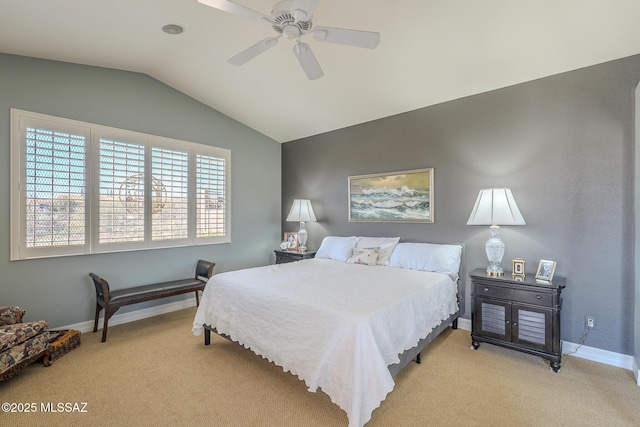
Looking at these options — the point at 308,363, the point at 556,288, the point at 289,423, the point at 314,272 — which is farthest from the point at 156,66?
the point at 556,288

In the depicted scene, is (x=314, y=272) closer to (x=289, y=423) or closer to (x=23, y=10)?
(x=289, y=423)

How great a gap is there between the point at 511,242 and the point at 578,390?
1417 millimetres

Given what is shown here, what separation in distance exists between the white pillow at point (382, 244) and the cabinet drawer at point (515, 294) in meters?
1.10

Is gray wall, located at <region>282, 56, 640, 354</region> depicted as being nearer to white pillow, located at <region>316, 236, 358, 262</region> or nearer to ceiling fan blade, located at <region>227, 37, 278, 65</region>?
white pillow, located at <region>316, 236, 358, 262</region>

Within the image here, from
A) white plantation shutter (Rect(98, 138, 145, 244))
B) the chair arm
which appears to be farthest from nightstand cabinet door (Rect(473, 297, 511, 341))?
the chair arm

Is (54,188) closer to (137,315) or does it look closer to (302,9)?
(137,315)

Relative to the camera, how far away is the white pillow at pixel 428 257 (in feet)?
10.9

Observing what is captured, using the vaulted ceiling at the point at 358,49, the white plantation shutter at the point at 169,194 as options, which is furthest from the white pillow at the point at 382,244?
the white plantation shutter at the point at 169,194

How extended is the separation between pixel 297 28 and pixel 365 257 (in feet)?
8.86

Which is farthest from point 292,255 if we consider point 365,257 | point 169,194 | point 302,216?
point 169,194

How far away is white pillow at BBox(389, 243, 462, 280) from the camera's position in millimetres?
3333

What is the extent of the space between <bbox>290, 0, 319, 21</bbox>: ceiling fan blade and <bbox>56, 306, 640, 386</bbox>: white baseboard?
350 cm

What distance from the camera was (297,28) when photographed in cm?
204

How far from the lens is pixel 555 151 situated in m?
3.00
